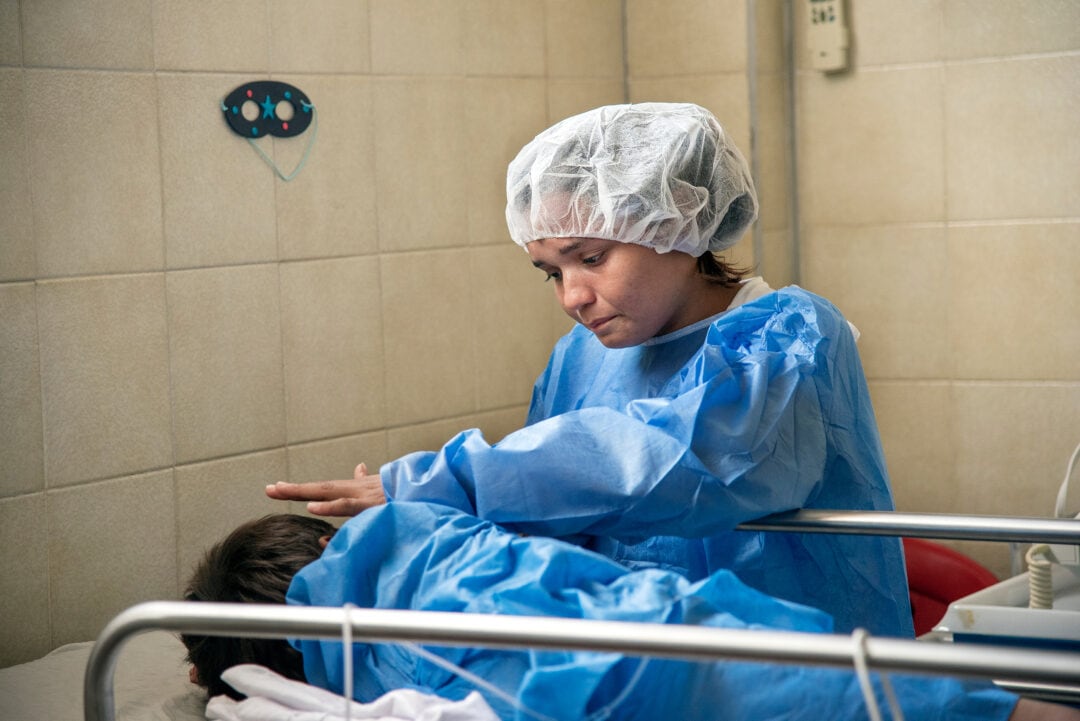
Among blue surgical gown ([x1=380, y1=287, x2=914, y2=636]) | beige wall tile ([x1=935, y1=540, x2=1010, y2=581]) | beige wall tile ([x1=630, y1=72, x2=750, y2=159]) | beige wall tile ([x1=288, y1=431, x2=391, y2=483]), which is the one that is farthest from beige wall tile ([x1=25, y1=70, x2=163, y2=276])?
beige wall tile ([x1=935, y1=540, x2=1010, y2=581])

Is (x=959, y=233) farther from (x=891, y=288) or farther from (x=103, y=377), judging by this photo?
(x=103, y=377)

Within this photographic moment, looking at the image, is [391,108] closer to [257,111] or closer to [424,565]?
[257,111]

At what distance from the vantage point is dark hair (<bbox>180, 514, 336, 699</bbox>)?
5.64ft

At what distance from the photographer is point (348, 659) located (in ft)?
3.67

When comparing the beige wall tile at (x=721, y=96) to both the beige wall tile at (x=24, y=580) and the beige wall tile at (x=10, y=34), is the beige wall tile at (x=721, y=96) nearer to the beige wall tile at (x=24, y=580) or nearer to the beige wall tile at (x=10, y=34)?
the beige wall tile at (x=10, y=34)

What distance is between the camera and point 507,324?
3.19m

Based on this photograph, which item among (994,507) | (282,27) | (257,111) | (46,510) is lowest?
(994,507)

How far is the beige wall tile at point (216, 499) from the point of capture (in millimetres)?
2496

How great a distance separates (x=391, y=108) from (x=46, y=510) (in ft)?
4.05

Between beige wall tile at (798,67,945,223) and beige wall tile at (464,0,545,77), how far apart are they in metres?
0.77

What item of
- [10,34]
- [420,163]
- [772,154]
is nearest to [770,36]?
[772,154]

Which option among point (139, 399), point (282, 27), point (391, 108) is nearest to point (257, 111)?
point (282, 27)

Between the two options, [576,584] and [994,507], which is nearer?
[576,584]

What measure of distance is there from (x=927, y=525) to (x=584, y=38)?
2140 mm
